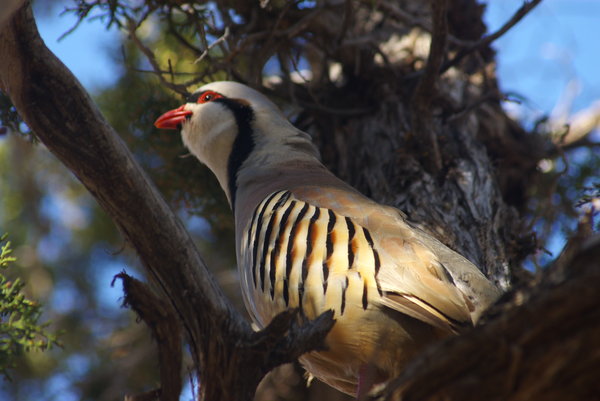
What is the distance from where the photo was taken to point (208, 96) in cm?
509

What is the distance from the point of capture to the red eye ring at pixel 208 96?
5047 mm

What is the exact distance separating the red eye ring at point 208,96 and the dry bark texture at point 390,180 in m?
0.48

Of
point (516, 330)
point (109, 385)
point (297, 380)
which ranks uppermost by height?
point (516, 330)

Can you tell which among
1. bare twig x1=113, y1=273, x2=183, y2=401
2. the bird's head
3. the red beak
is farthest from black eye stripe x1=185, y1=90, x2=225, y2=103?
bare twig x1=113, y1=273, x2=183, y2=401

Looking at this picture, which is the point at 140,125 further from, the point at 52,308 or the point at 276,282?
the point at 52,308

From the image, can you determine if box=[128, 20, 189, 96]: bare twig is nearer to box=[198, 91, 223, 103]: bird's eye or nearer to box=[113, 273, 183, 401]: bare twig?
box=[198, 91, 223, 103]: bird's eye

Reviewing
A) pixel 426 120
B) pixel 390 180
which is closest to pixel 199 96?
pixel 390 180

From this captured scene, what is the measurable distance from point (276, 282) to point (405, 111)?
246 centimetres

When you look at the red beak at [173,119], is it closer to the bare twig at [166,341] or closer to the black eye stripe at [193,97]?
the black eye stripe at [193,97]

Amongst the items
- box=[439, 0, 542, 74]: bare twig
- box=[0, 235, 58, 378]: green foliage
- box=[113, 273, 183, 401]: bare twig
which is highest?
box=[439, 0, 542, 74]: bare twig

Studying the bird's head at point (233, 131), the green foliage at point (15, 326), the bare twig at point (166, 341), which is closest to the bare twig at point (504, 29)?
the bird's head at point (233, 131)

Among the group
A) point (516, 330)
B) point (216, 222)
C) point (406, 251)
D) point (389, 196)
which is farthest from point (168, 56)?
point (516, 330)

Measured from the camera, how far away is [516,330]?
2049 mm

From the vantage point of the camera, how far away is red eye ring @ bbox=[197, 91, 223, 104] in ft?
16.6
